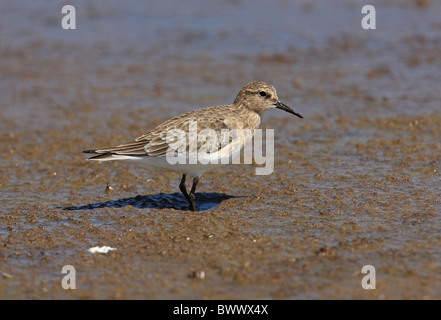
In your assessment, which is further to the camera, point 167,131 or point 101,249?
point 167,131

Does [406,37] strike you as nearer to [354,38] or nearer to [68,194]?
[354,38]

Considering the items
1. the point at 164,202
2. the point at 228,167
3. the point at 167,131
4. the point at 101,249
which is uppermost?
the point at 167,131

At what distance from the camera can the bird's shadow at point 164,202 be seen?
8.30 m

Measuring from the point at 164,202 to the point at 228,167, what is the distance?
1531 millimetres

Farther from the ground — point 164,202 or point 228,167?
point 228,167

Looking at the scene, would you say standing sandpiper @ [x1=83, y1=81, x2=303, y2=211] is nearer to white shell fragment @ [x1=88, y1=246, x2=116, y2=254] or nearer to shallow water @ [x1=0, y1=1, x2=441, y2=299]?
shallow water @ [x1=0, y1=1, x2=441, y2=299]

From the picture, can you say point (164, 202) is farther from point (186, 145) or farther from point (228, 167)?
point (228, 167)

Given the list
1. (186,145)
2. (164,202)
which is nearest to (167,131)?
(186,145)

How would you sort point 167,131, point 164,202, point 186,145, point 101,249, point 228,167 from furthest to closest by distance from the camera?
point 228,167 → point 164,202 → point 167,131 → point 186,145 → point 101,249

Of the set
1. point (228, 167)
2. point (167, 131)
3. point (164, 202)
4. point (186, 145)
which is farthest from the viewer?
point (228, 167)

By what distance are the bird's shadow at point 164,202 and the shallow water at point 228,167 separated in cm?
3

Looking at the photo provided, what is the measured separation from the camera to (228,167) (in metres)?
9.69

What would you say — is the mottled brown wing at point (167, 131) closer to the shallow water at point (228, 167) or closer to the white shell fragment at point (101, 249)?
the shallow water at point (228, 167)

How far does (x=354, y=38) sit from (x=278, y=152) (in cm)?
671
